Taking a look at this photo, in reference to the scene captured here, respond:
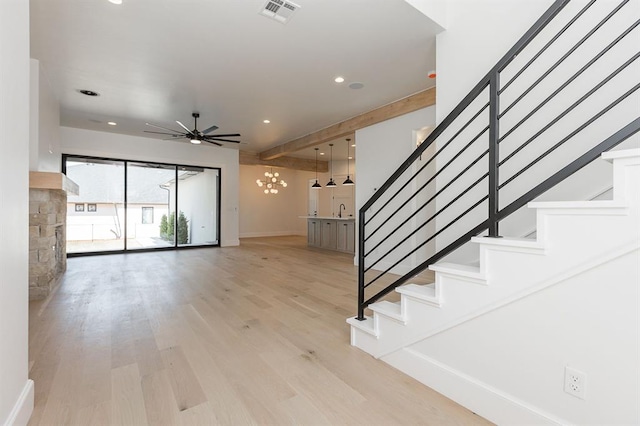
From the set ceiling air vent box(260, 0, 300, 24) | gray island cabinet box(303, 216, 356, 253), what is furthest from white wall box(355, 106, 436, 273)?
ceiling air vent box(260, 0, 300, 24)

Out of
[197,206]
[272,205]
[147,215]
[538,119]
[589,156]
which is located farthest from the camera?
[272,205]

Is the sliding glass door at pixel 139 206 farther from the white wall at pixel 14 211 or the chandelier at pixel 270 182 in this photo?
the white wall at pixel 14 211


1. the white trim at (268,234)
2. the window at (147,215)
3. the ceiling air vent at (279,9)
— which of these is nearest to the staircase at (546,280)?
the ceiling air vent at (279,9)

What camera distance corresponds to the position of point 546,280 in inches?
53.9

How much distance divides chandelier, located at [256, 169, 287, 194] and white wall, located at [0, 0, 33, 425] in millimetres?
9500

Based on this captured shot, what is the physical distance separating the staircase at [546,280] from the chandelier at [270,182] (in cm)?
923

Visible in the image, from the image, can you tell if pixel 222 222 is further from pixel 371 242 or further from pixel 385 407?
pixel 385 407

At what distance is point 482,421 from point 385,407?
1.67ft

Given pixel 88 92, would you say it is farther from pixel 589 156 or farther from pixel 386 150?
pixel 589 156

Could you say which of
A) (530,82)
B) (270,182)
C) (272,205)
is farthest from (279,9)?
(272,205)

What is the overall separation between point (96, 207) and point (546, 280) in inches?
→ 340

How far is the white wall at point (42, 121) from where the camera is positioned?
3.44 meters

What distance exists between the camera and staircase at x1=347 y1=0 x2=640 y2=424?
1.20 meters

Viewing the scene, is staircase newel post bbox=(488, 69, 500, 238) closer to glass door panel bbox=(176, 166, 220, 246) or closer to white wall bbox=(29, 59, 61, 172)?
white wall bbox=(29, 59, 61, 172)
